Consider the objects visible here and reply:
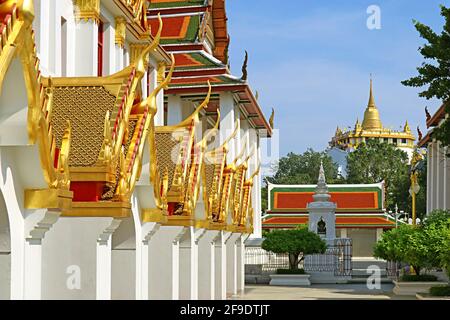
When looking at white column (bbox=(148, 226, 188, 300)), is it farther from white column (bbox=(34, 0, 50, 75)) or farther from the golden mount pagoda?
the golden mount pagoda

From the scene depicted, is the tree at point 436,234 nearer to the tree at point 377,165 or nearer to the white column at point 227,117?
the white column at point 227,117

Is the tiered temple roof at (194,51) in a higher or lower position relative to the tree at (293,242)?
higher

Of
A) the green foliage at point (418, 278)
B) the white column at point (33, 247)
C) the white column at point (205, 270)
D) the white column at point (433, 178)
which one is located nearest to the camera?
the white column at point (33, 247)

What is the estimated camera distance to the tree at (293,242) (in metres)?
35.8

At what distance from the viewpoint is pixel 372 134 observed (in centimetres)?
12206

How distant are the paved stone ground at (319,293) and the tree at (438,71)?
6.03m

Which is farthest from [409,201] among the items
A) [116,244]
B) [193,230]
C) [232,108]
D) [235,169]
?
[116,244]

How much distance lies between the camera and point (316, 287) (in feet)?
116

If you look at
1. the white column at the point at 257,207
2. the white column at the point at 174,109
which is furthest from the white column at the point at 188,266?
the white column at the point at 257,207

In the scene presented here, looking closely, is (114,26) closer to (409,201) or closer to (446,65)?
(446,65)

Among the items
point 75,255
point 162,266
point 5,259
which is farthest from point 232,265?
point 5,259

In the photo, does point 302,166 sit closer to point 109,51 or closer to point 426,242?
point 426,242

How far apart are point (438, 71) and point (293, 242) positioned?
11.3m

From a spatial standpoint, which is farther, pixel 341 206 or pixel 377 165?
pixel 377 165
